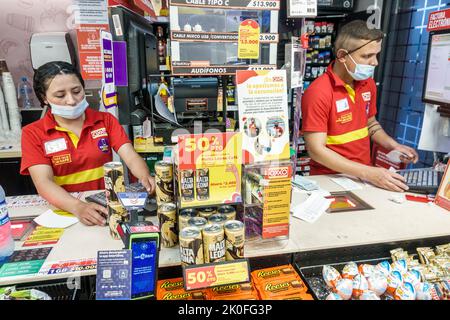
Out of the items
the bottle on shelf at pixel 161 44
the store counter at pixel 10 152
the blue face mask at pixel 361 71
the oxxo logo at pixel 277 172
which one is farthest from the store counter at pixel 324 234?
the bottle on shelf at pixel 161 44

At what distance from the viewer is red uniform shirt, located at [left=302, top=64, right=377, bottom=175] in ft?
7.60

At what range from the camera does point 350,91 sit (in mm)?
2469

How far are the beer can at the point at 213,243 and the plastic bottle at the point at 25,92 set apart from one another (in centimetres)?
398

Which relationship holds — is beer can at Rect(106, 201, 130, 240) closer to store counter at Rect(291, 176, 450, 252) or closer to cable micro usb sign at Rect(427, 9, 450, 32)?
store counter at Rect(291, 176, 450, 252)

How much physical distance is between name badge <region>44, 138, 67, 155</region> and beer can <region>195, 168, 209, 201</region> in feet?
4.23

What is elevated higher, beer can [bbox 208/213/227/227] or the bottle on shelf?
the bottle on shelf

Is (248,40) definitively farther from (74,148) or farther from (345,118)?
(74,148)

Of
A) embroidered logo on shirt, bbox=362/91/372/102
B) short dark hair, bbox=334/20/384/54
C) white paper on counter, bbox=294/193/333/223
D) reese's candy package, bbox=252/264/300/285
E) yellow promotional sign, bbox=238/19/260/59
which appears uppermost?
short dark hair, bbox=334/20/384/54

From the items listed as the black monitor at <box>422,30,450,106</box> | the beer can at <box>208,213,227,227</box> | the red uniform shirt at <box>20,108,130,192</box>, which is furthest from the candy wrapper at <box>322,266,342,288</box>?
the red uniform shirt at <box>20,108,130,192</box>

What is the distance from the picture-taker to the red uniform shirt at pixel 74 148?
6.54 feet

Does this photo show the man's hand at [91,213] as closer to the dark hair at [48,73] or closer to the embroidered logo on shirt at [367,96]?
the dark hair at [48,73]

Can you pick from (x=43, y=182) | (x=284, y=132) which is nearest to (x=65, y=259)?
(x=43, y=182)

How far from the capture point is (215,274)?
3.58 ft

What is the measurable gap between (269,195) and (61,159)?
4.83 ft
